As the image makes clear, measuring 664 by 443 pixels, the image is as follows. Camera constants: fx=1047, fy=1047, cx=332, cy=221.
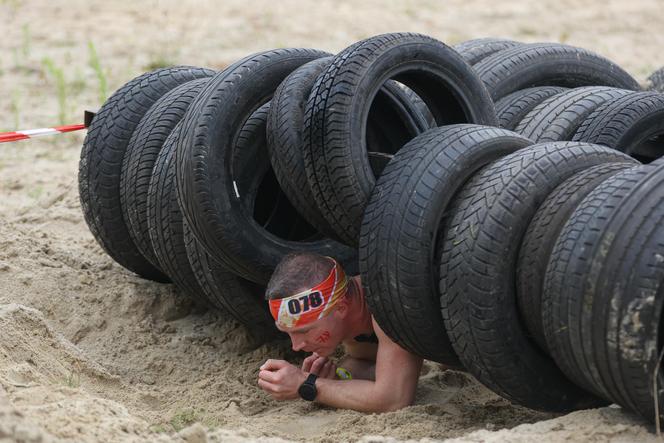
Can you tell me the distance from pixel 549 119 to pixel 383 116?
119cm

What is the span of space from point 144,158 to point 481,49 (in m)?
2.75

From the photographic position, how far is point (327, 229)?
5.07 meters

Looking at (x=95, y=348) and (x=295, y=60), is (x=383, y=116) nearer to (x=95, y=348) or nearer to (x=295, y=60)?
(x=295, y=60)

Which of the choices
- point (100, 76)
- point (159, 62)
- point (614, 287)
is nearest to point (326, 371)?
point (614, 287)

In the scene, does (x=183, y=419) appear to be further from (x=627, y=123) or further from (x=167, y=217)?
(x=627, y=123)

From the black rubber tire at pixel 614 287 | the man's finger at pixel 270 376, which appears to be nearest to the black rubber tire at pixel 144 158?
the man's finger at pixel 270 376

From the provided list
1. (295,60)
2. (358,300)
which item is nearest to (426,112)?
(295,60)

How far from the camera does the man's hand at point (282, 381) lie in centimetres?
520

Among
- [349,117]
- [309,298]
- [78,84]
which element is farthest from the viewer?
[78,84]

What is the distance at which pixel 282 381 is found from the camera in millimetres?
5199

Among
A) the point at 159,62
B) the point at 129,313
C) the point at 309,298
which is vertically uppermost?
the point at 159,62

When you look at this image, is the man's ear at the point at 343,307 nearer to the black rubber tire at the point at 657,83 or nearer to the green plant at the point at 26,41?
the black rubber tire at the point at 657,83

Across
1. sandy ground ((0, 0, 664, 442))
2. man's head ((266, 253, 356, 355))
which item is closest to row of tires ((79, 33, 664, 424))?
man's head ((266, 253, 356, 355))

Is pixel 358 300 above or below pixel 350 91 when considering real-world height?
below
